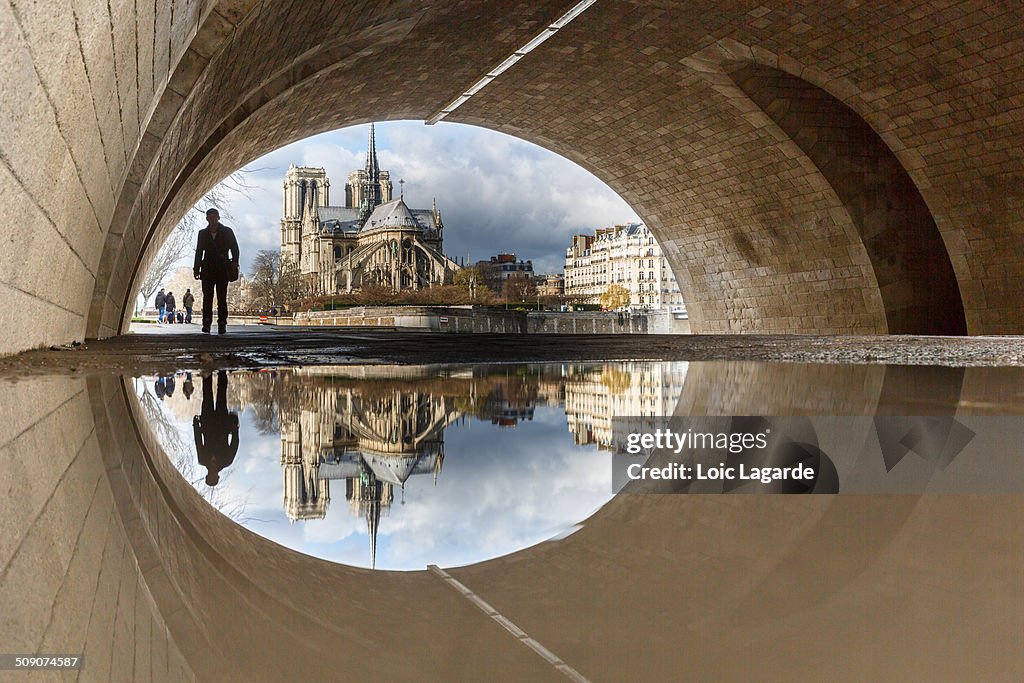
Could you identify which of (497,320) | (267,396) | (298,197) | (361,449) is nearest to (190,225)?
(497,320)

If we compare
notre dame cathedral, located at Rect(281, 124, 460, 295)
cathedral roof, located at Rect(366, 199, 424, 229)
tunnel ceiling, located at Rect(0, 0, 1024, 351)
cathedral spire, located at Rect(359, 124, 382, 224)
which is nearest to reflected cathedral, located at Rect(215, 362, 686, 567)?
tunnel ceiling, located at Rect(0, 0, 1024, 351)

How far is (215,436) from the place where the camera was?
2344 mm

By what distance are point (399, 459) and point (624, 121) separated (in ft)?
62.0

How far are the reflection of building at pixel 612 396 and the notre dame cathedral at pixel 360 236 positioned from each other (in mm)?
87914

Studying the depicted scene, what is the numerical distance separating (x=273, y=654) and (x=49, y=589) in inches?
12.6

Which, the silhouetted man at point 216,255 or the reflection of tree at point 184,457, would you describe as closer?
the reflection of tree at point 184,457

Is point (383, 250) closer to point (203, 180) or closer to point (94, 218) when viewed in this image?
point (203, 180)

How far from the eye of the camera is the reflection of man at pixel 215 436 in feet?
6.22

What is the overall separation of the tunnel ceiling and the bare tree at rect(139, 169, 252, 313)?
2.26 feet

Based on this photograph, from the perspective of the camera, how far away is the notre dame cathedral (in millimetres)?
100688

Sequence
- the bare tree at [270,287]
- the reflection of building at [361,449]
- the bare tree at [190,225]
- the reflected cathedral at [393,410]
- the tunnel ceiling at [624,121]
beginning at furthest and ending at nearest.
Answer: the bare tree at [270,287] < the bare tree at [190,225] < the tunnel ceiling at [624,121] < the reflected cathedral at [393,410] < the reflection of building at [361,449]

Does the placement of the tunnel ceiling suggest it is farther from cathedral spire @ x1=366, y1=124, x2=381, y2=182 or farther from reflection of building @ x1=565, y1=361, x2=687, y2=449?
cathedral spire @ x1=366, y1=124, x2=381, y2=182

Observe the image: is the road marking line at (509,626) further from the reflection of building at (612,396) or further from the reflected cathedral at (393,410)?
the reflection of building at (612,396)

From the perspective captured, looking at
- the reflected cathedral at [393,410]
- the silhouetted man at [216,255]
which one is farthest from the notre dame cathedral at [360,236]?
the reflected cathedral at [393,410]
